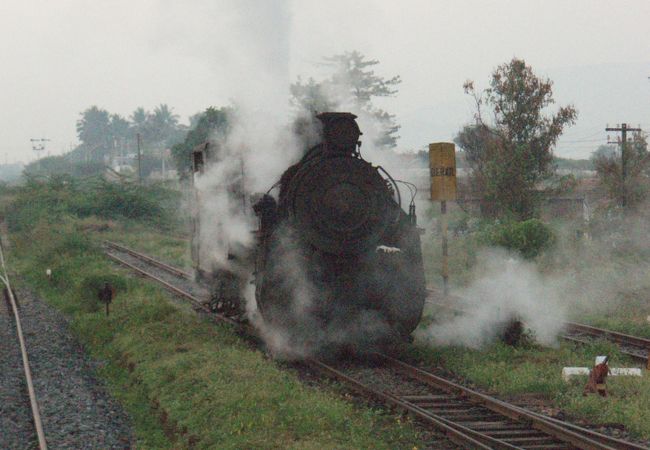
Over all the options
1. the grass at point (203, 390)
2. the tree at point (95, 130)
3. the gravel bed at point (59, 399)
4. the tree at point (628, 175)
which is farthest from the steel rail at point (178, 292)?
the tree at point (95, 130)

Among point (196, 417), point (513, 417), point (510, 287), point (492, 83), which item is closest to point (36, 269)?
point (492, 83)

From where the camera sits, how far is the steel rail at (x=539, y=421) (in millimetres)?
7414

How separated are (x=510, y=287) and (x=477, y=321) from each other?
1.40m

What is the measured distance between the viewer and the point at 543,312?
14.7 m

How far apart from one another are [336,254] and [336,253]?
3cm

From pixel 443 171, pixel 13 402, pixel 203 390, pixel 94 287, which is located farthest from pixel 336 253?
pixel 94 287

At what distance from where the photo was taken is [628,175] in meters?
35.6

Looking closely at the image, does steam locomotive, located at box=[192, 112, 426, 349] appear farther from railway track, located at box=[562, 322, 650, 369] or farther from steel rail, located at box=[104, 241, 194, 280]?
steel rail, located at box=[104, 241, 194, 280]

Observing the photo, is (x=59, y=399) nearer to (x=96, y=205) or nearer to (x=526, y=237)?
(x=526, y=237)

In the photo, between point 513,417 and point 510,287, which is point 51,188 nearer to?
point 510,287

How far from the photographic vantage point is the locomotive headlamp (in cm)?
1166

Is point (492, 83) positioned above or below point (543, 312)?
above

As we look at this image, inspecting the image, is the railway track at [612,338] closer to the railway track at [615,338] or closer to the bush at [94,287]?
the railway track at [615,338]

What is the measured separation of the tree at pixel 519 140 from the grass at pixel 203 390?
11.4m
